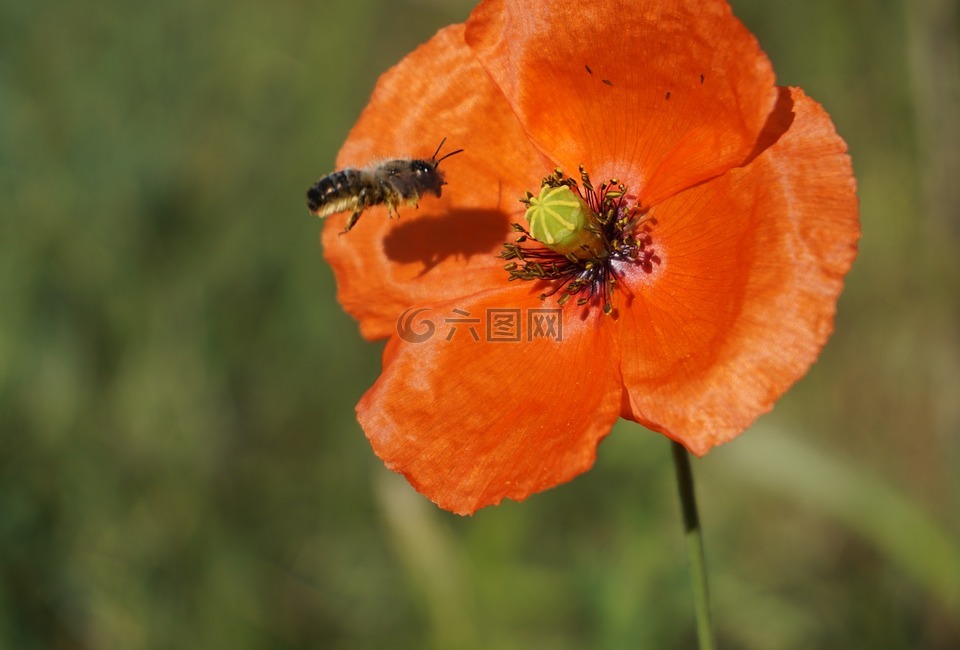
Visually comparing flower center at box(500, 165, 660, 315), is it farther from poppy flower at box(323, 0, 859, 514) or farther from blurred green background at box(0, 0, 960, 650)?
blurred green background at box(0, 0, 960, 650)

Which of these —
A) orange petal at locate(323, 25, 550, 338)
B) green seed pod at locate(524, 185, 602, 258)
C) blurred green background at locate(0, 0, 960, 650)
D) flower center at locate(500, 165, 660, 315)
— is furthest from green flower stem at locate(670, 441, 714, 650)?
blurred green background at locate(0, 0, 960, 650)

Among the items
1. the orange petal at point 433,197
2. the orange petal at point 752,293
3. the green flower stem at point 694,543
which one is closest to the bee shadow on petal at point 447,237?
the orange petal at point 433,197

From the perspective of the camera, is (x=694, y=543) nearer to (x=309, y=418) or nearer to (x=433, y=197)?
(x=433, y=197)

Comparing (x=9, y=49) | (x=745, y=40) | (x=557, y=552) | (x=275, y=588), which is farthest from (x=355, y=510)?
(x=745, y=40)

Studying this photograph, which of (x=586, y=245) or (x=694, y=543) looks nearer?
(x=694, y=543)

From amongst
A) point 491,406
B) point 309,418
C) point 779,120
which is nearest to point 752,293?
point 779,120

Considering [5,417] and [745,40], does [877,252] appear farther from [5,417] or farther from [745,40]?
[5,417]

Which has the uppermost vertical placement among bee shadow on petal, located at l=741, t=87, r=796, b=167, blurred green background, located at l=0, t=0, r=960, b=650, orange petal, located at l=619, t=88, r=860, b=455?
bee shadow on petal, located at l=741, t=87, r=796, b=167
